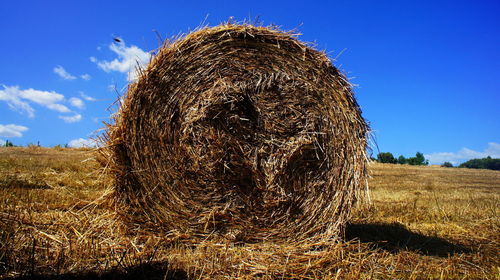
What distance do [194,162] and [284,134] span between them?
0.99 meters

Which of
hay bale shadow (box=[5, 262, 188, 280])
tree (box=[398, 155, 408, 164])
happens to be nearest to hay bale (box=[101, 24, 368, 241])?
hay bale shadow (box=[5, 262, 188, 280])

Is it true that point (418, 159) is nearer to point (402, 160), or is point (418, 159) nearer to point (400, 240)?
point (402, 160)

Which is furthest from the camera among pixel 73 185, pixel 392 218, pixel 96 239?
pixel 73 185

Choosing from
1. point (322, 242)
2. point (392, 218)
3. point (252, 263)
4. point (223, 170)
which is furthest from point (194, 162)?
point (392, 218)

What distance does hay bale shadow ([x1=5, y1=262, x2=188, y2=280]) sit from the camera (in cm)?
241

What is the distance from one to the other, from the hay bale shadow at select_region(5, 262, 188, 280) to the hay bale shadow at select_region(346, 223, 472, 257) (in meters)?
1.83

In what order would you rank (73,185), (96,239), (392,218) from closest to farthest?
(96,239)
(392,218)
(73,185)

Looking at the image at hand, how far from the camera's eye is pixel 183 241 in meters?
3.61

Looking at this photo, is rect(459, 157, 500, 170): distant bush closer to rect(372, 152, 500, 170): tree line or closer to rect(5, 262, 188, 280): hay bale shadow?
rect(372, 152, 500, 170): tree line

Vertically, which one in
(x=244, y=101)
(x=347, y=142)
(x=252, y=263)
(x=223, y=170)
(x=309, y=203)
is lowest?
(x=252, y=263)

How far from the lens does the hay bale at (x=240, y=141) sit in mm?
3680

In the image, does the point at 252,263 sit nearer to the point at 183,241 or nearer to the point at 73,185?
the point at 183,241

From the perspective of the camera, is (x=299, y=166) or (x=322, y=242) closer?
(x=322, y=242)

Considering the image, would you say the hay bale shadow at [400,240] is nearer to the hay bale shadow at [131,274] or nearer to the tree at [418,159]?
the hay bale shadow at [131,274]
